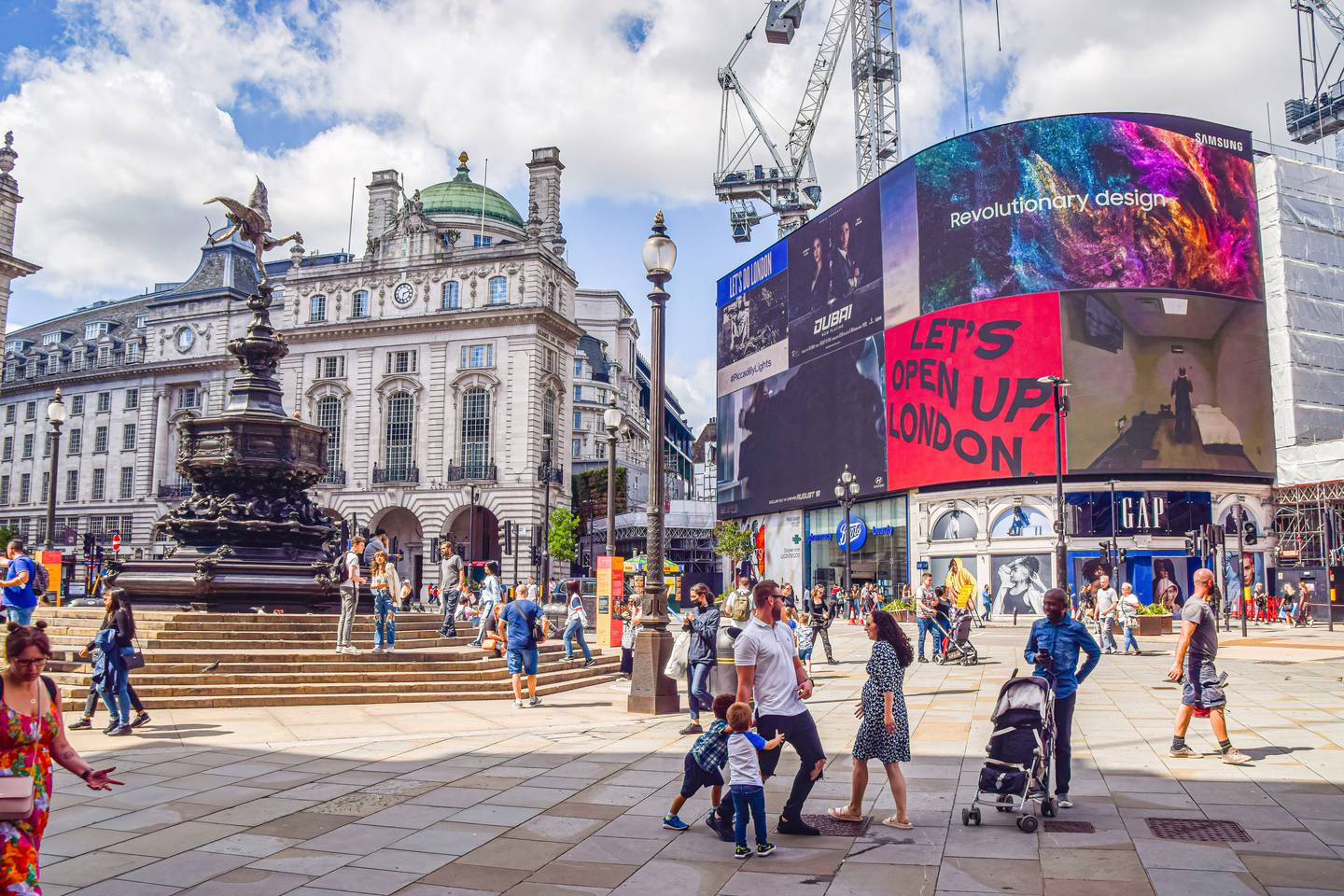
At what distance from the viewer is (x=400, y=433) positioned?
6050 centimetres

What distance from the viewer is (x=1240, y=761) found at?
966 centimetres

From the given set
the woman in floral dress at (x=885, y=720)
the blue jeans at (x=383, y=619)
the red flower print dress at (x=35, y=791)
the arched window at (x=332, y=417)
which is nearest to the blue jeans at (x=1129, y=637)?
the blue jeans at (x=383, y=619)

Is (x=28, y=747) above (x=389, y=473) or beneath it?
beneath

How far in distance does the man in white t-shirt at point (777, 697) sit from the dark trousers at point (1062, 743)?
2.08 m

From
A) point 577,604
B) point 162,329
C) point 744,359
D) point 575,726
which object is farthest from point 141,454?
point 575,726

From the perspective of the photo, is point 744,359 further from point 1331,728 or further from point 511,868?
point 511,868

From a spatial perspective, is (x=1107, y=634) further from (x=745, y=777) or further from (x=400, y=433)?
(x=400, y=433)

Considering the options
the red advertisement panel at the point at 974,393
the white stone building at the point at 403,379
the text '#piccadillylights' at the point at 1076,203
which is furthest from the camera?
the white stone building at the point at 403,379

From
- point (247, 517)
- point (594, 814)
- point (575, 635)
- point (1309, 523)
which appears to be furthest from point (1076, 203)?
point (594, 814)

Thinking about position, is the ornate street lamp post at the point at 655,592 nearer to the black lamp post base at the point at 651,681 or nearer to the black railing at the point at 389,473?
the black lamp post base at the point at 651,681

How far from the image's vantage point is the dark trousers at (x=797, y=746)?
7.25 meters

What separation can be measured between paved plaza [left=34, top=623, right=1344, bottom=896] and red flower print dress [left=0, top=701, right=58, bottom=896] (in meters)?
1.62

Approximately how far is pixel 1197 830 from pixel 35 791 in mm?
7287

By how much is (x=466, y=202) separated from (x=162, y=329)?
23.5 meters
